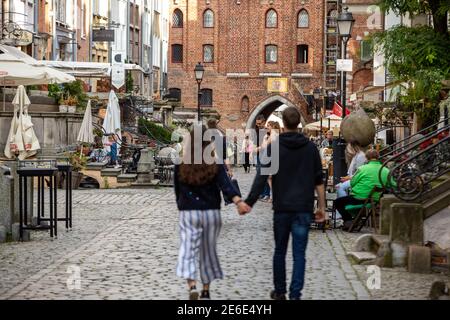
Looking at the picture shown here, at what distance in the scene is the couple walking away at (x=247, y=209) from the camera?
10.4 m

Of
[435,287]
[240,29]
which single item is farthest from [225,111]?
[435,287]

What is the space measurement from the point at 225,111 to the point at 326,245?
220ft

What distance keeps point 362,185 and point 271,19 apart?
65.8 metres

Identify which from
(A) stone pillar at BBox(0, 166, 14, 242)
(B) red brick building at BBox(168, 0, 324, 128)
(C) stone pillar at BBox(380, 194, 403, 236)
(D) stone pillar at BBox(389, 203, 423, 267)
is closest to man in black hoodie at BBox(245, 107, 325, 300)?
(D) stone pillar at BBox(389, 203, 423, 267)

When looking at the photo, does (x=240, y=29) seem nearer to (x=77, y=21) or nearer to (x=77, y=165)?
(x=77, y=21)

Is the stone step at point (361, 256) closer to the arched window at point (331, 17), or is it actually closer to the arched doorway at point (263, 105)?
the arched doorway at point (263, 105)

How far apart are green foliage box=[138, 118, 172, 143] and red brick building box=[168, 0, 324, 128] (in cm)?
3508

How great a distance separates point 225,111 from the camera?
82.8m

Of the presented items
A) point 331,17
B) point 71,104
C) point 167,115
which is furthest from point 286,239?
point 331,17

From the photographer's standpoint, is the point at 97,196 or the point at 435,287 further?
the point at 97,196

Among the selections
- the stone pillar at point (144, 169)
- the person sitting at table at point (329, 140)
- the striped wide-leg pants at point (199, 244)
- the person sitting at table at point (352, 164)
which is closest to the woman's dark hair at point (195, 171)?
the striped wide-leg pants at point (199, 244)

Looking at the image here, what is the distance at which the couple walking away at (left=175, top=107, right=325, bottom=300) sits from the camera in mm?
10445

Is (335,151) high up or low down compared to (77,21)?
down

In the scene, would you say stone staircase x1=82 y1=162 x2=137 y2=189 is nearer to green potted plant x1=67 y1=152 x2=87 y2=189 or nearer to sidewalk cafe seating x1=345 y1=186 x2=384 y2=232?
green potted plant x1=67 y1=152 x2=87 y2=189
